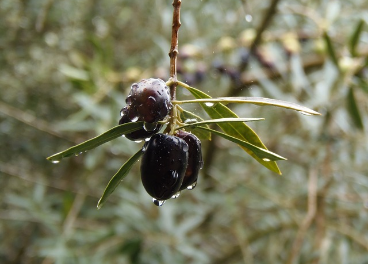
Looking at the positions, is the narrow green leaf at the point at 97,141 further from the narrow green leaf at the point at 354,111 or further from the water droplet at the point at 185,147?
the narrow green leaf at the point at 354,111

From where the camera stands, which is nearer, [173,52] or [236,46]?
[173,52]

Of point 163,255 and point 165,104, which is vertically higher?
point 165,104

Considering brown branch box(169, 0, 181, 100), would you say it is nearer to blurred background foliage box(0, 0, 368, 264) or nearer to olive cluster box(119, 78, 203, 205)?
olive cluster box(119, 78, 203, 205)

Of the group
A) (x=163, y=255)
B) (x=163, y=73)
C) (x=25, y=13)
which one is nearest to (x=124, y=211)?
(x=163, y=255)

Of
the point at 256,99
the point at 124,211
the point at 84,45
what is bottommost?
the point at 124,211

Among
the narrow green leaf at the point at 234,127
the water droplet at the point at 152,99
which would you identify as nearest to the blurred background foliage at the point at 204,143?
the narrow green leaf at the point at 234,127

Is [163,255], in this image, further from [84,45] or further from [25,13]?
[84,45]
